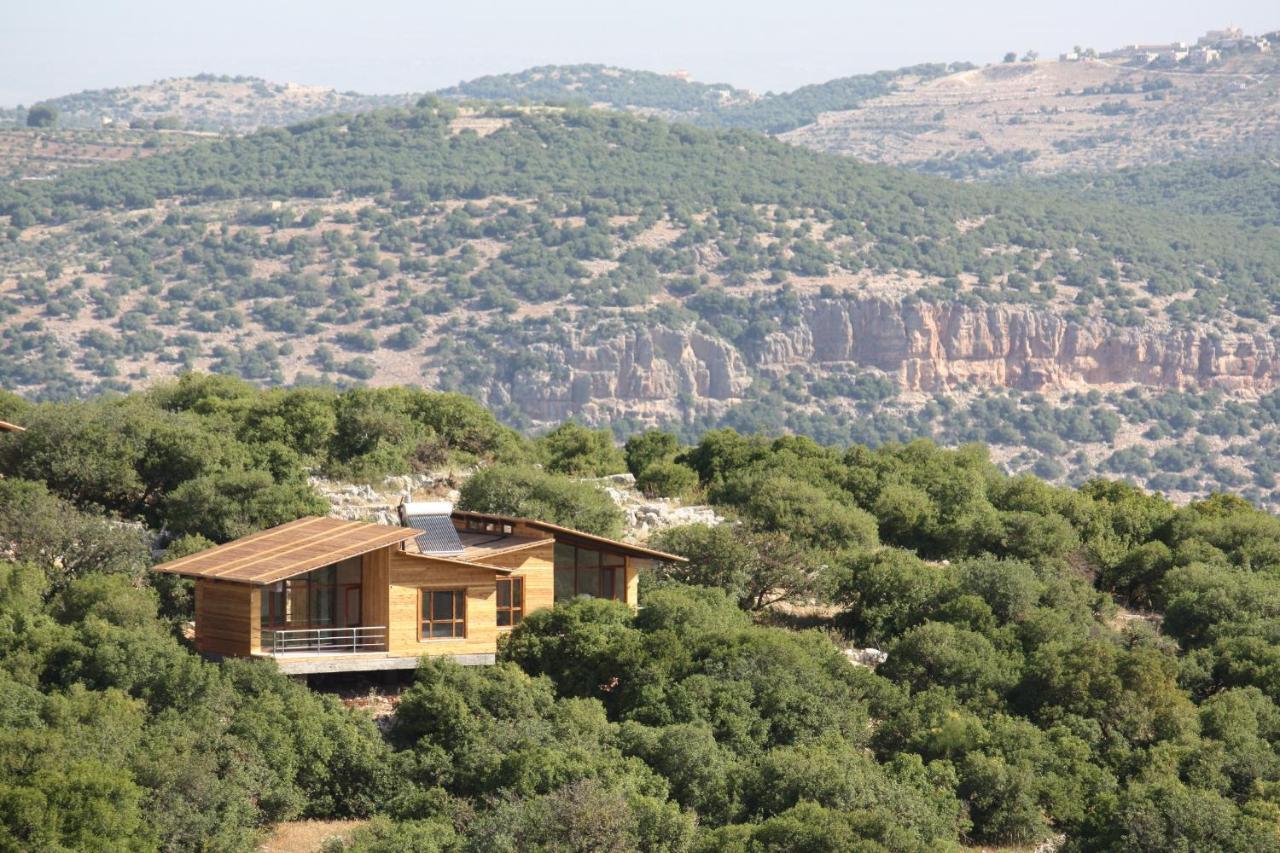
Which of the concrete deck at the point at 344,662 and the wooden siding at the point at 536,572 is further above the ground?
the wooden siding at the point at 536,572

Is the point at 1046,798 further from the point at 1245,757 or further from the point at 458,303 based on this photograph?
the point at 458,303

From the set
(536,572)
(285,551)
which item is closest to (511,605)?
(536,572)

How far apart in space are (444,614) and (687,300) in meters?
130

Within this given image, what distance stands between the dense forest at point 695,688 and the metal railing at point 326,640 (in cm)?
116

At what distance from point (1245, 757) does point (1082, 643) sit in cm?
429

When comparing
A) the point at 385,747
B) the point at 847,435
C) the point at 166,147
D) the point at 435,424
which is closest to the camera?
the point at 385,747

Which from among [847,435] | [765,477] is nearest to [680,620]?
[765,477]

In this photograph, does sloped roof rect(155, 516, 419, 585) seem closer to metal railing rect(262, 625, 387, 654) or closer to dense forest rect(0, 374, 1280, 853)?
metal railing rect(262, 625, 387, 654)

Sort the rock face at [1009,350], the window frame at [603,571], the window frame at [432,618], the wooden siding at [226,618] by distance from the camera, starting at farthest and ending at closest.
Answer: the rock face at [1009,350] → the window frame at [603,571] → the window frame at [432,618] → the wooden siding at [226,618]

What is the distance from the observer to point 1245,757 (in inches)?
1329

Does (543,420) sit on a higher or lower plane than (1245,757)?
lower

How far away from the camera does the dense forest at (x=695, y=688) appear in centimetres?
2895

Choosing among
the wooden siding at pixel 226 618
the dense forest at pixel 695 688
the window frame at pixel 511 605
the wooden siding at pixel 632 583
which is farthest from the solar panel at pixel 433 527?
the wooden siding at pixel 632 583

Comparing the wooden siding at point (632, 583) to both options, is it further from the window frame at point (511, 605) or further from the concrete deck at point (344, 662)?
the concrete deck at point (344, 662)
